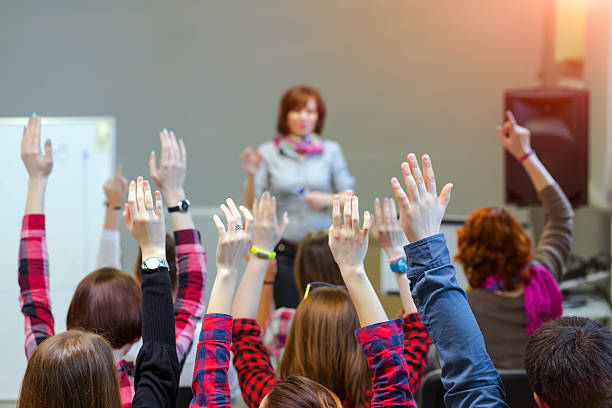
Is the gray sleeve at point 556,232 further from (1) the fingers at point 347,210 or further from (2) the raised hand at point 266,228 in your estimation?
(1) the fingers at point 347,210

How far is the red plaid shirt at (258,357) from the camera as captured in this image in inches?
56.2

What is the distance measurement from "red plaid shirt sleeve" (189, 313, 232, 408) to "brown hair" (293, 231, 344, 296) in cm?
91

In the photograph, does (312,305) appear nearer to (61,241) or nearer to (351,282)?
(351,282)

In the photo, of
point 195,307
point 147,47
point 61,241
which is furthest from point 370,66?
point 195,307

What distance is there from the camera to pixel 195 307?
164cm

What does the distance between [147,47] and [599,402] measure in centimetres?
413

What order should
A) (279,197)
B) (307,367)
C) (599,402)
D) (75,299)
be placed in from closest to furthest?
(599,402)
(307,367)
(75,299)
(279,197)

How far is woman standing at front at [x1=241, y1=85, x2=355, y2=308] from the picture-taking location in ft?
11.0

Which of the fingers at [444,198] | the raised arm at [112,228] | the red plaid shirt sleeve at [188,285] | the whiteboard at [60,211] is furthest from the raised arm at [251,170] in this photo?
the fingers at [444,198]

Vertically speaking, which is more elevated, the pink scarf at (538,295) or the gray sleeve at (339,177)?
the gray sleeve at (339,177)

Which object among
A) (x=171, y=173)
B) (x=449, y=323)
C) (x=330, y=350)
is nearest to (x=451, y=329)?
(x=449, y=323)

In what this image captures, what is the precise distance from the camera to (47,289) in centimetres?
167

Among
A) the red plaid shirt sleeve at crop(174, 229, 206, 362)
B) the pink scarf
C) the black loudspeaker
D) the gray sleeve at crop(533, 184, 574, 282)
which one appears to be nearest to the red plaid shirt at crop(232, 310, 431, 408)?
the red plaid shirt sleeve at crop(174, 229, 206, 362)

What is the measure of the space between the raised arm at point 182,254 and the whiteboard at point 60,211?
1236 mm
